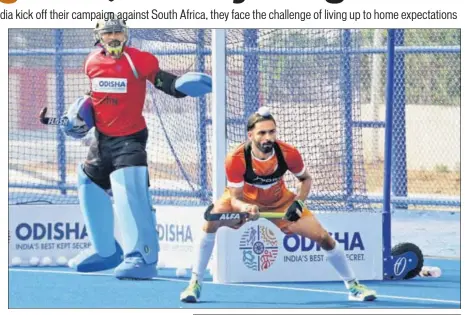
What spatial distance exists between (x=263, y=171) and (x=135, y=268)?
143 centimetres

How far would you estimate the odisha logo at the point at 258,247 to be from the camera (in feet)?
37.1

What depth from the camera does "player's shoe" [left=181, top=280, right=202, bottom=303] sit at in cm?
1052

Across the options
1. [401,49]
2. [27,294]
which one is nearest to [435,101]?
[401,49]

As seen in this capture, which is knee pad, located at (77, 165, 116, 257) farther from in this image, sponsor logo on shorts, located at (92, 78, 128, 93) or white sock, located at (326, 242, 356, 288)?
white sock, located at (326, 242, 356, 288)

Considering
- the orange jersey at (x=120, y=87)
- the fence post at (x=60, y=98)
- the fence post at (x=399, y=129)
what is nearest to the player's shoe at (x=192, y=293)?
the orange jersey at (x=120, y=87)

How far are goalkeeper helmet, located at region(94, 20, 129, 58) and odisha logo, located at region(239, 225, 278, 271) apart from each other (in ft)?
5.51

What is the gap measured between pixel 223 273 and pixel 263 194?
85 cm

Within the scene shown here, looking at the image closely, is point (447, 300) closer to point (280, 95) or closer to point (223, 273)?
point (223, 273)

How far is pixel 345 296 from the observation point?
35.7 ft

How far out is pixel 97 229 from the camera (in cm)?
1190

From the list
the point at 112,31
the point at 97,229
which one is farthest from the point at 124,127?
the point at 97,229

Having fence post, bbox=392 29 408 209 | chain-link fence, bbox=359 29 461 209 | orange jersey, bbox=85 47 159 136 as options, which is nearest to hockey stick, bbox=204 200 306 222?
orange jersey, bbox=85 47 159 136

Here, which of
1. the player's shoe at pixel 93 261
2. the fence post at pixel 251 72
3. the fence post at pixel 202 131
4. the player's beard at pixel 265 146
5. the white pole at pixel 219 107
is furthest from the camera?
the fence post at pixel 202 131

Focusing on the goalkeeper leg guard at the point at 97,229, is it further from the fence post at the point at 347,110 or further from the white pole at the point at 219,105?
the fence post at the point at 347,110
